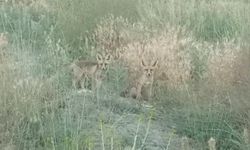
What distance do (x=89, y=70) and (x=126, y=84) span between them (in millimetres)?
659

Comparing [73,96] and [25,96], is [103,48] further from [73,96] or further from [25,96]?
[25,96]

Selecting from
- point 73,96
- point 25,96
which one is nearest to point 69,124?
point 25,96

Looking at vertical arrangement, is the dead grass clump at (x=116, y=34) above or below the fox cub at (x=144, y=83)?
above

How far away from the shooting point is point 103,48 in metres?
8.72

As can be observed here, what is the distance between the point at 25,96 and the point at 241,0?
23.8ft

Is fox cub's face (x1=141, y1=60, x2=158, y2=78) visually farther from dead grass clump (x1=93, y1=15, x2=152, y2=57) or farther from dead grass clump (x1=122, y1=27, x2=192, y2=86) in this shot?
dead grass clump (x1=93, y1=15, x2=152, y2=57)

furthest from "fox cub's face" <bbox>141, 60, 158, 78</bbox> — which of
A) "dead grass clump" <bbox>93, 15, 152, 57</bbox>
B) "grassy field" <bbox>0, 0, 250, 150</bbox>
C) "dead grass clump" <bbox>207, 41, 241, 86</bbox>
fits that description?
"dead grass clump" <bbox>93, 15, 152, 57</bbox>

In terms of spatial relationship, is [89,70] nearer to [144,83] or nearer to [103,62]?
[103,62]

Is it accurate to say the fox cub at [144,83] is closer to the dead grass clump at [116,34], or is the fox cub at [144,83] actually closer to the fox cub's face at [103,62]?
the fox cub's face at [103,62]

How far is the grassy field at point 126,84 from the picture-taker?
5.57 m

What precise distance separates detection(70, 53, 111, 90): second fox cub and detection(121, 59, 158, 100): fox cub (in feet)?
1.32

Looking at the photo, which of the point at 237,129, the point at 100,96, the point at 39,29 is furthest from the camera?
the point at 39,29

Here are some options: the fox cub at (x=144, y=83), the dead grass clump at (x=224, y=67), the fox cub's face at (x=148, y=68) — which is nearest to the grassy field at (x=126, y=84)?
the dead grass clump at (x=224, y=67)

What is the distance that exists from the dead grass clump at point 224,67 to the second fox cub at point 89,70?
1.22 metres
